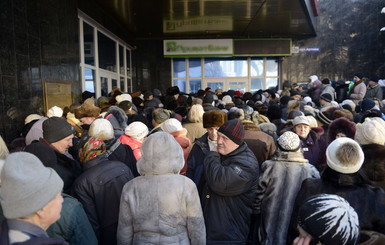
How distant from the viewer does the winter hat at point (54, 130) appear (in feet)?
9.22

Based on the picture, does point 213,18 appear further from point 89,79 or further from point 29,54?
point 29,54

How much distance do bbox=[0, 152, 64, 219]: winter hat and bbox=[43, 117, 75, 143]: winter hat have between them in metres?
1.46

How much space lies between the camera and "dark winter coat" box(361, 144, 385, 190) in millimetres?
2742

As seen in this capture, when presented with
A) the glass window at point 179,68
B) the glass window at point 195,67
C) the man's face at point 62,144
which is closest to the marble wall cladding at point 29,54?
the man's face at point 62,144

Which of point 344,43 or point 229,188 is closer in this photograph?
point 229,188

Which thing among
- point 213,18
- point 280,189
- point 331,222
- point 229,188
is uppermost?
point 213,18

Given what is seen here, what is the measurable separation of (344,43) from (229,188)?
1502cm

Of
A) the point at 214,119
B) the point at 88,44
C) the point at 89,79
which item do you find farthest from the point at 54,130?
the point at 88,44

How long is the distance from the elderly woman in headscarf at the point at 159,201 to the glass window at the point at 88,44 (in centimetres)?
777

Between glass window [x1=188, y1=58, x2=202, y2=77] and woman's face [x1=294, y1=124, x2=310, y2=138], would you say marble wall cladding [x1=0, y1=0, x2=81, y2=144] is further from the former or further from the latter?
glass window [x1=188, y1=58, x2=202, y2=77]

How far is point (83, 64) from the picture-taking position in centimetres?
877

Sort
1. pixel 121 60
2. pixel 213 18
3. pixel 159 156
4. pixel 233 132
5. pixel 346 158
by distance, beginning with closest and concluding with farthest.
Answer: pixel 159 156, pixel 346 158, pixel 233 132, pixel 213 18, pixel 121 60

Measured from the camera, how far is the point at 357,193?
215 cm

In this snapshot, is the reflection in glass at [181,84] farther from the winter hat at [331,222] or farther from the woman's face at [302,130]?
the winter hat at [331,222]
